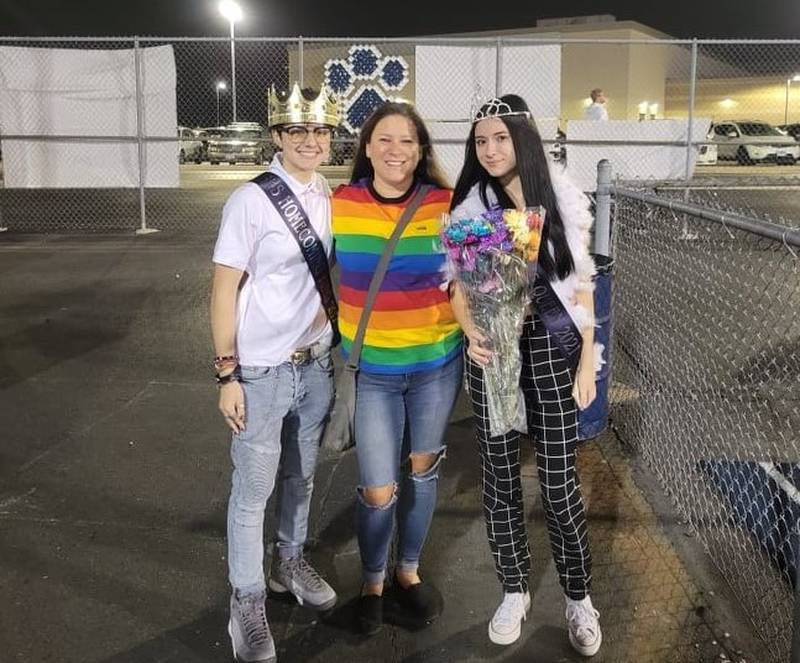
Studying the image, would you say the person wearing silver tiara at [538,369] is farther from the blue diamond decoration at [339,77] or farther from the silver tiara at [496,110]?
the blue diamond decoration at [339,77]

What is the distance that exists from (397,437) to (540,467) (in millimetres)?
522

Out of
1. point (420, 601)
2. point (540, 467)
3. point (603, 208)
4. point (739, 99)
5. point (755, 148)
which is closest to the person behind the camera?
point (540, 467)

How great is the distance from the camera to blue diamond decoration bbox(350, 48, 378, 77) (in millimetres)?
13375

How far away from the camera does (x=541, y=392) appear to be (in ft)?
9.98

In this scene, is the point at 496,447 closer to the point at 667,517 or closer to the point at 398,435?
the point at 398,435

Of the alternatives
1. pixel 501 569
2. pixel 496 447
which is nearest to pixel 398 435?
pixel 496 447

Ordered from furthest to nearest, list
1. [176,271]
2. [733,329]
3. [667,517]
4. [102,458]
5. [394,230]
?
[176,271], [733,329], [102,458], [667,517], [394,230]

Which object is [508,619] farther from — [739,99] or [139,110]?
[739,99]

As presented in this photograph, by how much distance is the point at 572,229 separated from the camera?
2.97 metres

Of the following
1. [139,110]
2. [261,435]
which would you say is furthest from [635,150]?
[261,435]

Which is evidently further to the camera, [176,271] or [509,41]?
[509,41]

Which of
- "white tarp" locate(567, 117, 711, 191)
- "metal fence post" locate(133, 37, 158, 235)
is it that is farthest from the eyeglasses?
"metal fence post" locate(133, 37, 158, 235)

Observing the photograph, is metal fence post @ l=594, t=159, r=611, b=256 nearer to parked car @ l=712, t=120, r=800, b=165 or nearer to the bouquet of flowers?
the bouquet of flowers

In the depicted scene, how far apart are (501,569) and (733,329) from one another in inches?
183
